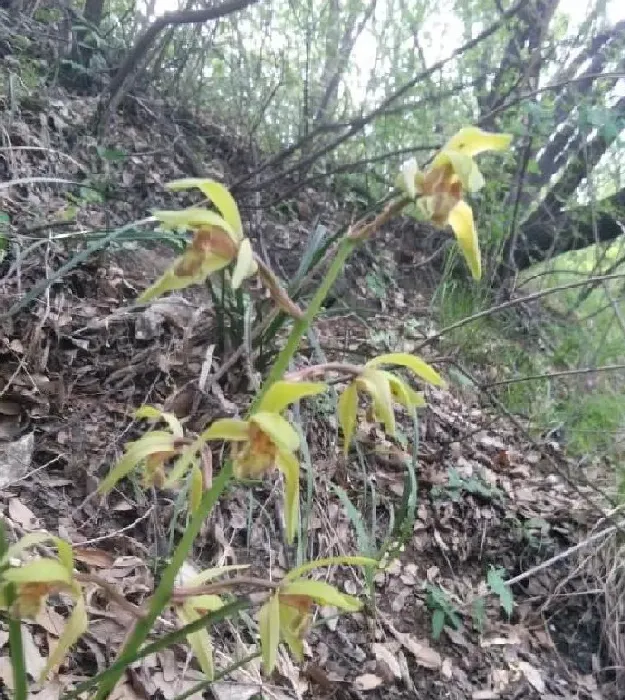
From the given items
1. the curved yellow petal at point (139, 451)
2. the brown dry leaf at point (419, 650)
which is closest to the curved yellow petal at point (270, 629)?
the curved yellow petal at point (139, 451)

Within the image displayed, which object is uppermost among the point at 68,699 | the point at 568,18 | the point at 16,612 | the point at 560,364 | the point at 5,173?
the point at 568,18

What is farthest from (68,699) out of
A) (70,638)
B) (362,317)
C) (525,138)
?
(525,138)

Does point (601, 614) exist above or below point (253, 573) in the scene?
below

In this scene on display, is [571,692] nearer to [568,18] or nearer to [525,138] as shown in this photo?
[525,138]

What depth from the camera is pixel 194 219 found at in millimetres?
1114

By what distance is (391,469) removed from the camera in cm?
319

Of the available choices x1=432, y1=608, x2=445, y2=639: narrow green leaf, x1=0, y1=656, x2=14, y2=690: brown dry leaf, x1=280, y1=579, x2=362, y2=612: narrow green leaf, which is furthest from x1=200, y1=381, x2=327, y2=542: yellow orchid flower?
x1=432, y1=608, x2=445, y2=639: narrow green leaf

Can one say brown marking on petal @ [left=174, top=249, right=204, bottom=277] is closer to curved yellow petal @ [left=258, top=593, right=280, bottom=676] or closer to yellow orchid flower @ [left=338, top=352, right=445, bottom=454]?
yellow orchid flower @ [left=338, top=352, right=445, bottom=454]

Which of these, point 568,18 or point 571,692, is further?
point 568,18

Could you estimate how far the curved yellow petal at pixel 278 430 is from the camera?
1.04 meters

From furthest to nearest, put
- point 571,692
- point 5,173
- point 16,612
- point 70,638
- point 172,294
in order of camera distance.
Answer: point 5,173
point 172,294
point 571,692
point 70,638
point 16,612

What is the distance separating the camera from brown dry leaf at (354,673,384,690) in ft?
7.37

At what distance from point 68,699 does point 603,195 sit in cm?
591

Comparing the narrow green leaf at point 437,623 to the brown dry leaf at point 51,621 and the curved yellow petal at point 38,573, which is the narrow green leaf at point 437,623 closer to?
the brown dry leaf at point 51,621
